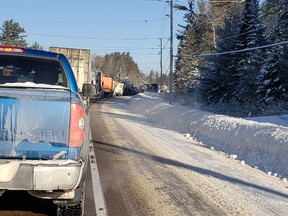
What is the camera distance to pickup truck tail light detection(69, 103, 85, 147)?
436 centimetres

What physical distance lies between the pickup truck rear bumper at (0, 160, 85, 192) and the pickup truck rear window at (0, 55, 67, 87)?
1.53 metres

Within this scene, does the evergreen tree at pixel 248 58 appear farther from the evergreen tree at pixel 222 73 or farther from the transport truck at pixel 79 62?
the transport truck at pixel 79 62

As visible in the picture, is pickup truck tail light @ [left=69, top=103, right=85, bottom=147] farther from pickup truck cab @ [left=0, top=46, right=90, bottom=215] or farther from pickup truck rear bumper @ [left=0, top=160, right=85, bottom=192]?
pickup truck rear bumper @ [left=0, top=160, right=85, bottom=192]

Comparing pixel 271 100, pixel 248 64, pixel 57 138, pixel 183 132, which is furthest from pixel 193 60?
pixel 57 138

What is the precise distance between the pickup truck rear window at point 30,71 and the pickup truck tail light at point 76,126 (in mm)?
1164

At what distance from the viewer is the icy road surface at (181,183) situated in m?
5.87

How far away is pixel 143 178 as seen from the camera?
763 cm

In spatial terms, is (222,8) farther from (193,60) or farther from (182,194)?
(182,194)

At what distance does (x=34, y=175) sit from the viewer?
4.15 m

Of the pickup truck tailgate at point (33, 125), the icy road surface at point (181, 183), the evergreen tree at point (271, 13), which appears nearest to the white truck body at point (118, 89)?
the evergreen tree at point (271, 13)

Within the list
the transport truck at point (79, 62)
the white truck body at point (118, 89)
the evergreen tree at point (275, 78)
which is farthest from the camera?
the white truck body at point (118, 89)

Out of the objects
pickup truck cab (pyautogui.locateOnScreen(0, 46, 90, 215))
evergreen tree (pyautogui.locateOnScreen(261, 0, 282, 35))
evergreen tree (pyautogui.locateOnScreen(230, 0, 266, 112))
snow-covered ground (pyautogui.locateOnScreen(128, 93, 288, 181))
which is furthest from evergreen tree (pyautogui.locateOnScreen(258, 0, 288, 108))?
pickup truck cab (pyautogui.locateOnScreen(0, 46, 90, 215))

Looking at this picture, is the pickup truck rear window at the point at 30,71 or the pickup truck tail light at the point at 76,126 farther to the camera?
the pickup truck rear window at the point at 30,71

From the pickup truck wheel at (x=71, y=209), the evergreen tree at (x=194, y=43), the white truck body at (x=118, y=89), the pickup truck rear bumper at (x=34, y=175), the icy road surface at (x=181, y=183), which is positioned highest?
the evergreen tree at (x=194, y=43)
